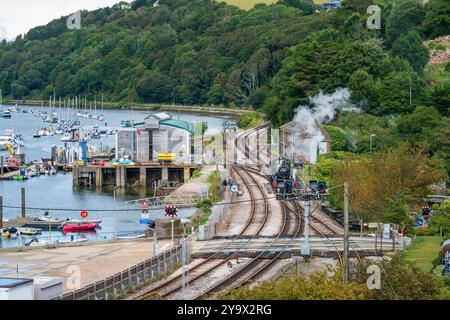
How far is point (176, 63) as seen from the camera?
536ft

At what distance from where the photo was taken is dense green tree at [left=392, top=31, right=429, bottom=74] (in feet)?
255

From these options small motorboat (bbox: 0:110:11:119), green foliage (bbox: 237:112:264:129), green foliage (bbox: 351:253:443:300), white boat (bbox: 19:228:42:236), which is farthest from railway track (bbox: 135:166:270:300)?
small motorboat (bbox: 0:110:11:119)

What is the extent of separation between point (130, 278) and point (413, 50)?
177 feet

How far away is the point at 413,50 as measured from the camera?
7812cm

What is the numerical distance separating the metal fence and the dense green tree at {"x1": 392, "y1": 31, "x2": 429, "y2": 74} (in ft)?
155

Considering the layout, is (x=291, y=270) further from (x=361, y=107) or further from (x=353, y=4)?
(x=353, y=4)

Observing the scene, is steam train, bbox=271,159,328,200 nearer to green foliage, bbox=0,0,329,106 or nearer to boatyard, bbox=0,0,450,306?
boatyard, bbox=0,0,450,306

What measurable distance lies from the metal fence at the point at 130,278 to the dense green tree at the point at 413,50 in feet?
155

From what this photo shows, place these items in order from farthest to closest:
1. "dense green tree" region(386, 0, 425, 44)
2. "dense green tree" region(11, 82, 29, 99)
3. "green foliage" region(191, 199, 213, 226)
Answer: "dense green tree" region(11, 82, 29, 99) → "dense green tree" region(386, 0, 425, 44) → "green foliage" region(191, 199, 213, 226)

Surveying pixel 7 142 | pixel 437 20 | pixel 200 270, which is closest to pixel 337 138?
pixel 437 20

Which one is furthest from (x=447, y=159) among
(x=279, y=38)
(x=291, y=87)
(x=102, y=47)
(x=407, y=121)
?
(x=102, y=47)

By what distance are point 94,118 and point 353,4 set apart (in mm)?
62302

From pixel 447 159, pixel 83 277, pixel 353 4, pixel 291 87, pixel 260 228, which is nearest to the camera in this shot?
pixel 83 277

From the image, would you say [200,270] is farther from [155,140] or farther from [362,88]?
[155,140]
